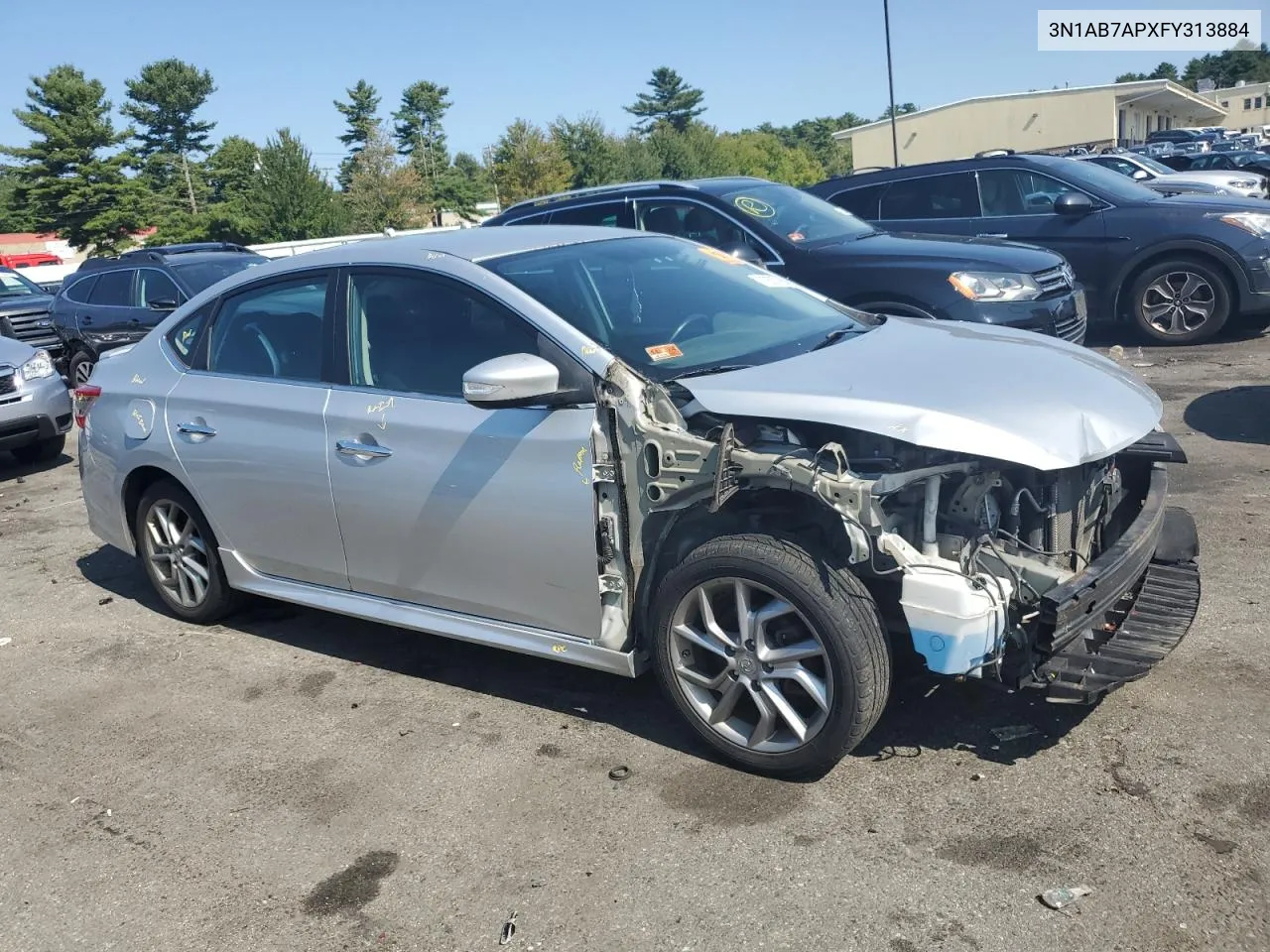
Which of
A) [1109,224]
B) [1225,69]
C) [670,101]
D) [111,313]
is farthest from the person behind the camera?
[1225,69]

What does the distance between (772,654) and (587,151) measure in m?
54.9

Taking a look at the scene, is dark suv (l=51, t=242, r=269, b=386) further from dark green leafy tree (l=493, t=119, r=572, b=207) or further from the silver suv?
dark green leafy tree (l=493, t=119, r=572, b=207)

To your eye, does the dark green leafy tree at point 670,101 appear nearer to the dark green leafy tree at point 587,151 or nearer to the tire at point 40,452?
the dark green leafy tree at point 587,151

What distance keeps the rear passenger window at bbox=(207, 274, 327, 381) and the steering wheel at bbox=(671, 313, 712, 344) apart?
1497 mm

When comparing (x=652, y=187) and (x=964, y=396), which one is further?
(x=652, y=187)

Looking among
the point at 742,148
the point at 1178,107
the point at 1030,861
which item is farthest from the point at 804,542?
the point at 1178,107

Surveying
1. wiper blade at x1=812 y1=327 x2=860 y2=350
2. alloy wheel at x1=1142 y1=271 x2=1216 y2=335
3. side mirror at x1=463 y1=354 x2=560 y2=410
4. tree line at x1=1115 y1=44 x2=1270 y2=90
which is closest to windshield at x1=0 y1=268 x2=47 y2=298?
alloy wheel at x1=1142 y1=271 x2=1216 y2=335

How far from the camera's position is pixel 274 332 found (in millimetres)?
4906

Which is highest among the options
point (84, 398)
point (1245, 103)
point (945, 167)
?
point (1245, 103)

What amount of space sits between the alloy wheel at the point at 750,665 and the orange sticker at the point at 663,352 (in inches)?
34.2

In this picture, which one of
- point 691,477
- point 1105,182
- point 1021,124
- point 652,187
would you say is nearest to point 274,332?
point 691,477

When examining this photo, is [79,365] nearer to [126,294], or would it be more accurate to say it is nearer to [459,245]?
[126,294]

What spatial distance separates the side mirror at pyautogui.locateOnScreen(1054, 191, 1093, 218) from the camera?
10.5 meters

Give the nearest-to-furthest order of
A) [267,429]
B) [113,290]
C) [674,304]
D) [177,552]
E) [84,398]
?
[674,304] → [267,429] → [177,552] → [84,398] → [113,290]
